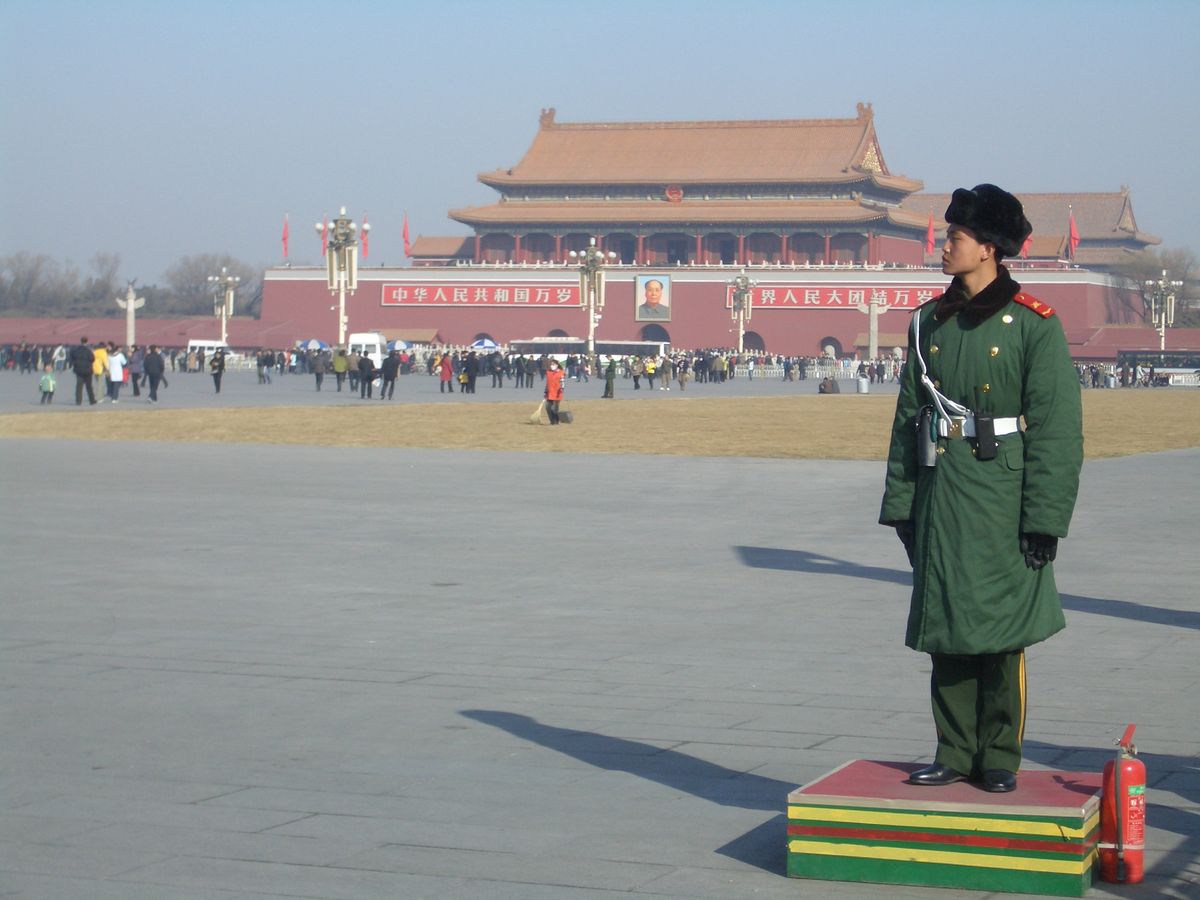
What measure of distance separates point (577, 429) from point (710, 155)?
47.0 m

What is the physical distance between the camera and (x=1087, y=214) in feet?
257

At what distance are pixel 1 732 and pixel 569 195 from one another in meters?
66.2

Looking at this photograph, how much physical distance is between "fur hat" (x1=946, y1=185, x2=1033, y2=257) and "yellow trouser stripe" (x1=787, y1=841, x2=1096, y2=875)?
49.7 inches

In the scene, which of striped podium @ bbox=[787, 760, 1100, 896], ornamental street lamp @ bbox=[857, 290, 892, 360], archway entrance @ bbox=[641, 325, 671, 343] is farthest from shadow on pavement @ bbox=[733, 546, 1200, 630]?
archway entrance @ bbox=[641, 325, 671, 343]

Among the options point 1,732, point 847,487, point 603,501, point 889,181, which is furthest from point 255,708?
point 889,181

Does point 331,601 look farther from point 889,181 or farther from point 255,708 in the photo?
point 889,181

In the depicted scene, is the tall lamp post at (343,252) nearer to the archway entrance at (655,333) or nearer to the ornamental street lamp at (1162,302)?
the archway entrance at (655,333)

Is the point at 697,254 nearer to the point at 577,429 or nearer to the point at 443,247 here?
the point at 443,247

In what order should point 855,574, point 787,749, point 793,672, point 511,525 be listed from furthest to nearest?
point 511,525 → point 855,574 → point 793,672 → point 787,749

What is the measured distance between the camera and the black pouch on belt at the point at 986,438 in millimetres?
3633

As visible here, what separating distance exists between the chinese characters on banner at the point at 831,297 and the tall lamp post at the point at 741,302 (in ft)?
1.73

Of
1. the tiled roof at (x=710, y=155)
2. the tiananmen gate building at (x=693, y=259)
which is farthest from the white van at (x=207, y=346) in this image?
the tiled roof at (x=710, y=155)

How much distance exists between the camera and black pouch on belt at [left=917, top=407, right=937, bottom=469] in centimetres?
371

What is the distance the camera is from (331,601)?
7316 millimetres
